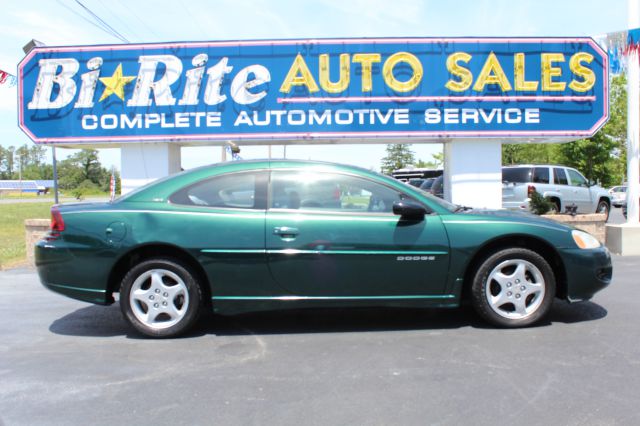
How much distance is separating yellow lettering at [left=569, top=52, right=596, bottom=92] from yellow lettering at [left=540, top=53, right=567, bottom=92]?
0.19m

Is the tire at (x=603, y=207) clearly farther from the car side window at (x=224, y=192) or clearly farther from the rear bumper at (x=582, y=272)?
the car side window at (x=224, y=192)

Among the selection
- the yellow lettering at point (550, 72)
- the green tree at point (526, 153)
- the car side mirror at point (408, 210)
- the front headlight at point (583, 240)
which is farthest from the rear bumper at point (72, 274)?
the green tree at point (526, 153)

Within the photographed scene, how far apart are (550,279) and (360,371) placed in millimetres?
1974

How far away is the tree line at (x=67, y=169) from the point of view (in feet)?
292

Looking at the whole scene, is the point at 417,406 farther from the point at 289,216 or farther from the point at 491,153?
the point at 491,153

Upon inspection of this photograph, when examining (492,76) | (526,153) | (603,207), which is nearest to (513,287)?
(492,76)

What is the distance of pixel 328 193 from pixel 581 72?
20.6 ft

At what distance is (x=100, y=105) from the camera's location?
336 inches

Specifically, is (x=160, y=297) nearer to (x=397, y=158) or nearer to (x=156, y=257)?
(x=156, y=257)

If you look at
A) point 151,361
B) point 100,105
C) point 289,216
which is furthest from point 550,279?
point 100,105

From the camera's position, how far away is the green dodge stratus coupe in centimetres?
427

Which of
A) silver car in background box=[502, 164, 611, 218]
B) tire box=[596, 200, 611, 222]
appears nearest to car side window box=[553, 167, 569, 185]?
silver car in background box=[502, 164, 611, 218]

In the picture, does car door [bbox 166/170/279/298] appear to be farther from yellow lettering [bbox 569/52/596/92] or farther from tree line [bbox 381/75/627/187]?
tree line [bbox 381/75/627/187]

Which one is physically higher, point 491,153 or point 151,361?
point 491,153
